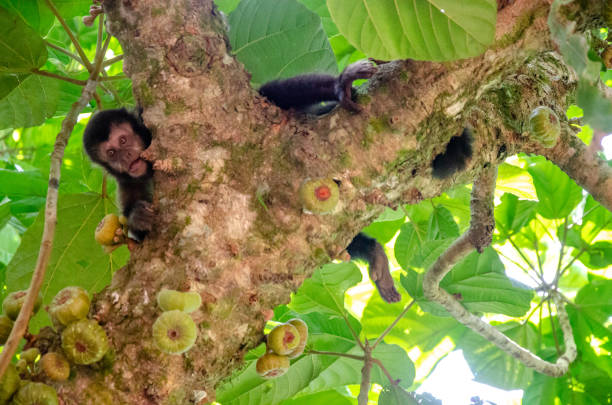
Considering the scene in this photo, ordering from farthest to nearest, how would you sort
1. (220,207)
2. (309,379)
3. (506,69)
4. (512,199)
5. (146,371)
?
(512,199), (309,379), (506,69), (220,207), (146,371)

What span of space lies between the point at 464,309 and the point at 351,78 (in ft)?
4.55

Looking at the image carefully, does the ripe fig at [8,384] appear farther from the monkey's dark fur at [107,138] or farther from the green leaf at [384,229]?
the green leaf at [384,229]

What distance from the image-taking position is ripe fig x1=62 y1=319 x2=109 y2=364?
3.78 feet

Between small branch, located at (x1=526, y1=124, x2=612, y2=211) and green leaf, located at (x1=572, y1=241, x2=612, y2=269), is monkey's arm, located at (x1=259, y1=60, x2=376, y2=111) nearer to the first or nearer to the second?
small branch, located at (x1=526, y1=124, x2=612, y2=211)

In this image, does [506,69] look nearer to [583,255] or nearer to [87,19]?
[87,19]

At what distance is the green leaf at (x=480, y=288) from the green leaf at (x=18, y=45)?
6.21 ft

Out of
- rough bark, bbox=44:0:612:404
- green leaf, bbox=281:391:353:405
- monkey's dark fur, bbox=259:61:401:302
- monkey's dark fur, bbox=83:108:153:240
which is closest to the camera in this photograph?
rough bark, bbox=44:0:612:404

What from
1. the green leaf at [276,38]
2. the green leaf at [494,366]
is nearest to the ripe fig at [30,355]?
the green leaf at [276,38]

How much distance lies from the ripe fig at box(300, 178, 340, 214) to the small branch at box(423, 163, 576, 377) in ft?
3.19

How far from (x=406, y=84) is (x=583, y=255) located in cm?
242

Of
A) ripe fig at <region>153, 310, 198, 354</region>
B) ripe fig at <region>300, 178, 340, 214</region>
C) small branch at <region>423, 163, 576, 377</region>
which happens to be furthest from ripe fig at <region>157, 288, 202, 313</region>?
small branch at <region>423, 163, 576, 377</region>

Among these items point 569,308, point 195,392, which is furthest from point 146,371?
point 569,308

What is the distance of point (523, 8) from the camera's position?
4.66 ft

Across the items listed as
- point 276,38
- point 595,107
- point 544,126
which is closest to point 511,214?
point 544,126
